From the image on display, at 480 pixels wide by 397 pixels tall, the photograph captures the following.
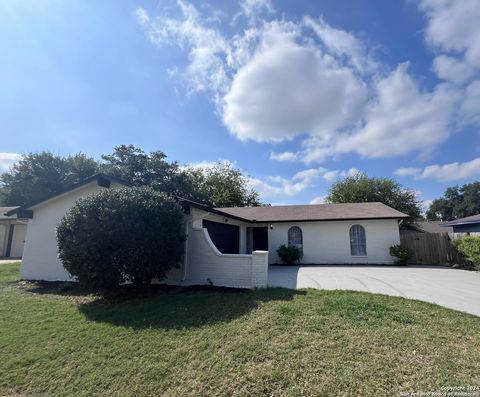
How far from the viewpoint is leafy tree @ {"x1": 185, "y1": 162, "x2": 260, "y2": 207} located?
114 feet

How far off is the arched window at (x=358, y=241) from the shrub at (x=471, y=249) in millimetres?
4387

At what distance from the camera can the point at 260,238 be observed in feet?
58.5

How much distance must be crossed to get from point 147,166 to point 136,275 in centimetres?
2256

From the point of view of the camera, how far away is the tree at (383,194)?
32.4m

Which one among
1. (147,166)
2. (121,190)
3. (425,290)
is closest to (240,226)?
(121,190)

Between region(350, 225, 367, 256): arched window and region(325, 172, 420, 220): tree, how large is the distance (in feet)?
59.7

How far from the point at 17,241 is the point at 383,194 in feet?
119

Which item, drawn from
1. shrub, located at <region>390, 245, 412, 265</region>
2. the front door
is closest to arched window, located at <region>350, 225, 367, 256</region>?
shrub, located at <region>390, 245, 412, 265</region>

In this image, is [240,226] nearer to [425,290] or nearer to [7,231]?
[425,290]

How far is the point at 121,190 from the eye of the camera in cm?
836

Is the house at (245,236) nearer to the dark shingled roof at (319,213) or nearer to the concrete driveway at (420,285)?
the dark shingled roof at (319,213)

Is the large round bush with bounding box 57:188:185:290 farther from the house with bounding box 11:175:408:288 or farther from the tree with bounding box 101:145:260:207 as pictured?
the tree with bounding box 101:145:260:207

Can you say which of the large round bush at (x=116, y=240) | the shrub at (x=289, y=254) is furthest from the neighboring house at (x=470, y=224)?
the large round bush at (x=116, y=240)

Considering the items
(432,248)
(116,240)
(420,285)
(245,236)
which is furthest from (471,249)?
(116,240)
